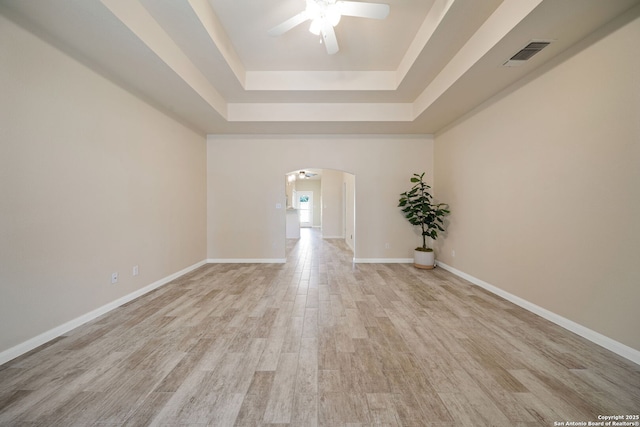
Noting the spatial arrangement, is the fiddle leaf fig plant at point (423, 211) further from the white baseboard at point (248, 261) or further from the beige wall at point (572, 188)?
the white baseboard at point (248, 261)

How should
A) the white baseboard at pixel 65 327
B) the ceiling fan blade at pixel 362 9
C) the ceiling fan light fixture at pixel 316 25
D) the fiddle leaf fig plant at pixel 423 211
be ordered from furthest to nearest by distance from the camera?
the fiddle leaf fig plant at pixel 423 211
the ceiling fan light fixture at pixel 316 25
the ceiling fan blade at pixel 362 9
the white baseboard at pixel 65 327

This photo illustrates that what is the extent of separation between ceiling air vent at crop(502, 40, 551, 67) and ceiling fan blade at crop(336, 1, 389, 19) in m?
1.43

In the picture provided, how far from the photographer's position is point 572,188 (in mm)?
2281

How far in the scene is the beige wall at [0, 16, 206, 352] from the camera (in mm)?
1850

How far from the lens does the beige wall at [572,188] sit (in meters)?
1.88

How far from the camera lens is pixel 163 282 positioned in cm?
359

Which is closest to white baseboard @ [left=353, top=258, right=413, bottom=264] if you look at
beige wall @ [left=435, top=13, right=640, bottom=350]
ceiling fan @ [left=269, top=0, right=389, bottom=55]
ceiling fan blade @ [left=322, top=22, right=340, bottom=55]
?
beige wall @ [left=435, top=13, right=640, bottom=350]

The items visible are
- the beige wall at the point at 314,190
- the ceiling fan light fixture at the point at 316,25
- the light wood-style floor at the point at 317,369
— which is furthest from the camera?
the beige wall at the point at 314,190

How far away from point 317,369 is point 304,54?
12.2 ft

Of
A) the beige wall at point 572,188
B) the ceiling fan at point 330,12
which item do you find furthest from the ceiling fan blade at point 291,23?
the beige wall at point 572,188

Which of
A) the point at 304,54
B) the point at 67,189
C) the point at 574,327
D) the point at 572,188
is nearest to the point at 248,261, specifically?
the point at 67,189

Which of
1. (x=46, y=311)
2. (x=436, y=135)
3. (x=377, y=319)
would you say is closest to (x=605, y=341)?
(x=377, y=319)

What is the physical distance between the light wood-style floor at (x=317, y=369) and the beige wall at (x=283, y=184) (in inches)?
85.8

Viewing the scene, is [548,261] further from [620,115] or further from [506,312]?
[620,115]
